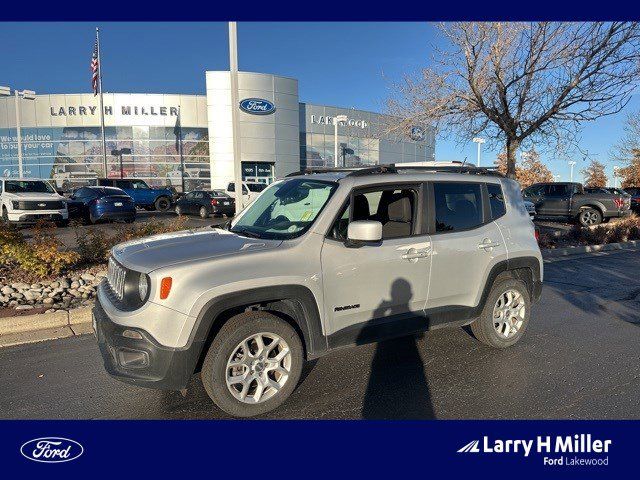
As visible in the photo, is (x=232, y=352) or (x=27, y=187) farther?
(x=27, y=187)

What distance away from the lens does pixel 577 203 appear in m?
17.8

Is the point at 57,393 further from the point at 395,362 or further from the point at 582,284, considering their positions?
the point at 582,284

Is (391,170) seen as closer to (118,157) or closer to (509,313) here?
(509,313)

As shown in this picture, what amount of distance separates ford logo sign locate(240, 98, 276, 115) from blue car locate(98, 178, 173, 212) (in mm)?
11781

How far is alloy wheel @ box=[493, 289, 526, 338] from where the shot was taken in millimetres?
4754

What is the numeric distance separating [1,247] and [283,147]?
30.8 meters

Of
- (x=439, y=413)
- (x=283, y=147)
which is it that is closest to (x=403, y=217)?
(x=439, y=413)

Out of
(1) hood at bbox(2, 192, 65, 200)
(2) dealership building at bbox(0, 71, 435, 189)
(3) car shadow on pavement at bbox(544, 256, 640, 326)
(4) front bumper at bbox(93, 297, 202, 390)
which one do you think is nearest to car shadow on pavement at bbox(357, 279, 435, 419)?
(4) front bumper at bbox(93, 297, 202, 390)

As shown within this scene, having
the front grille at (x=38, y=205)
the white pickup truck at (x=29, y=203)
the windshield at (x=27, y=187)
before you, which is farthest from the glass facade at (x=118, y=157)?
the front grille at (x=38, y=205)

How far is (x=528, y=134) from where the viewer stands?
41.5 ft

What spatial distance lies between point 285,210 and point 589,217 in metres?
17.5

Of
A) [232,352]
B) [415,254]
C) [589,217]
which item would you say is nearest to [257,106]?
[589,217]

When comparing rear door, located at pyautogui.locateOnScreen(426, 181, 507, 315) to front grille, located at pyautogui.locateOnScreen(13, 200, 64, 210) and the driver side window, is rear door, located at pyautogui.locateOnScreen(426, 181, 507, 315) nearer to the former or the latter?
the driver side window

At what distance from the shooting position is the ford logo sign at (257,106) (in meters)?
34.3
